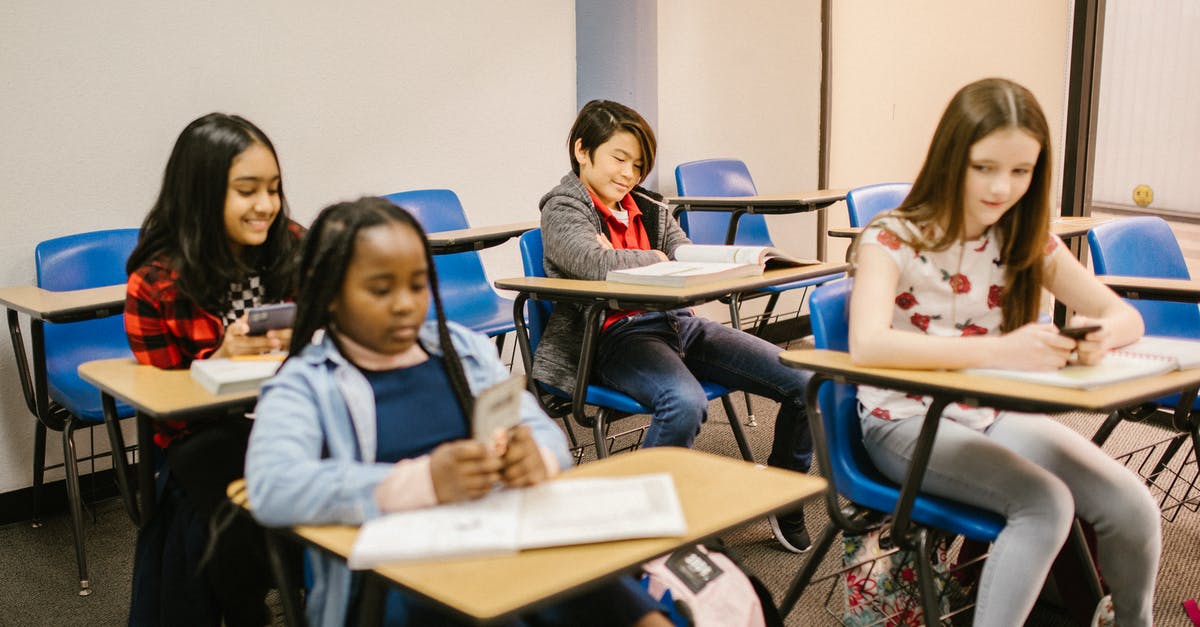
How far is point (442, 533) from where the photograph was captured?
3.63 ft

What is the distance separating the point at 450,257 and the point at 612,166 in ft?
3.01

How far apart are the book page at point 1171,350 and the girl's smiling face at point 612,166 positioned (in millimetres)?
1345

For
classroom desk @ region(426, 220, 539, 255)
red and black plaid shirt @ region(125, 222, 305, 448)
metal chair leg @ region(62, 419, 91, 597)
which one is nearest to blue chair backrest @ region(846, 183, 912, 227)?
classroom desk @ region(426, 220, 539, 255)

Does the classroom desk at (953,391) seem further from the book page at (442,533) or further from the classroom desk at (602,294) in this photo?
the book page at (442,533)

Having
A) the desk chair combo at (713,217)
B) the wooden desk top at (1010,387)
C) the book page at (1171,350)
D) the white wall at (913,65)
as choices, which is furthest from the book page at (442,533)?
the white wall at (913,65)

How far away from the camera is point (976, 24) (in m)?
5.75

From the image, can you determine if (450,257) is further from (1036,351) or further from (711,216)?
(1036,351)

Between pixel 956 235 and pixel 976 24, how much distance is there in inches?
168

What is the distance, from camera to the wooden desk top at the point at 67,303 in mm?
2316

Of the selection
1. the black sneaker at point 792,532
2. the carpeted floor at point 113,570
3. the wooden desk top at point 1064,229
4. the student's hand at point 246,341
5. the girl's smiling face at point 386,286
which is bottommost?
the carpeted floor at point 113,570

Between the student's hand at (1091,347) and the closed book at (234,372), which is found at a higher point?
the student's hand at (1091,347)

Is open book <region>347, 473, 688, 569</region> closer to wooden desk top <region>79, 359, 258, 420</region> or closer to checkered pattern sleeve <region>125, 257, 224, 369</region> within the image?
wooden desk top <region>79, 359, 258, 420</region>

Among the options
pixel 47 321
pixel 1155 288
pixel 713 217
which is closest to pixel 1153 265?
pixel 1155 288

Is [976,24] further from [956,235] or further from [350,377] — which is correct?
[350,377]
